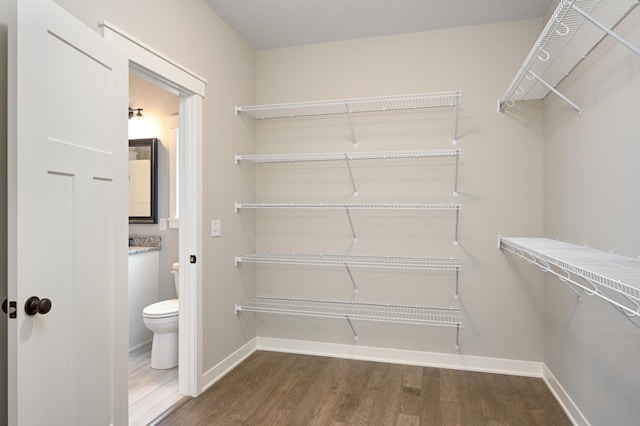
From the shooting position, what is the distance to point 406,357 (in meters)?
3.04

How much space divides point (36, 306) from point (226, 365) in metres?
1.76

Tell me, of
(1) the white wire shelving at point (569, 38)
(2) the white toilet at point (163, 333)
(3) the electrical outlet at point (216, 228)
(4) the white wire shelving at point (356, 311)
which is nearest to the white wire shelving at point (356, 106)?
(1) the white wire shelving at point (569, 38)

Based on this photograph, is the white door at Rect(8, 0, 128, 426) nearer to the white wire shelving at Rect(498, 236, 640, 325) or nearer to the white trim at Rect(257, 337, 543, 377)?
the white trim at Rect(257, 337, 543, 377)

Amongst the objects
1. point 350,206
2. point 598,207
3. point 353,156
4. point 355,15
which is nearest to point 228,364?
point 350,206

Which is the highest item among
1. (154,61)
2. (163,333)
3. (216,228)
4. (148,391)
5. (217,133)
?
(154,61)

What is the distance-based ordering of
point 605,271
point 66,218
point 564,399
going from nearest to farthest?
point 605,271 < point 66,218 < point 564,399

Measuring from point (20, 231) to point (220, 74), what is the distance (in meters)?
1.88

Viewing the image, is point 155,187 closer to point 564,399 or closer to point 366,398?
point 366,398

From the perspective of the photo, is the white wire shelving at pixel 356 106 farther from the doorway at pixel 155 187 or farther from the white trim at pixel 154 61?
the doorway at pixel 155 187

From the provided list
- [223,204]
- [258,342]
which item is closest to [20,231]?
[223,204]

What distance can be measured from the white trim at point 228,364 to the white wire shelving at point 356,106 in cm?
187

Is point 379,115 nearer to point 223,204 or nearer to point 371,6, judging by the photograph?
point 371,6

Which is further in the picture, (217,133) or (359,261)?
(359,261)

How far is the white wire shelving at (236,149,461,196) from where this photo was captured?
2.86 m
